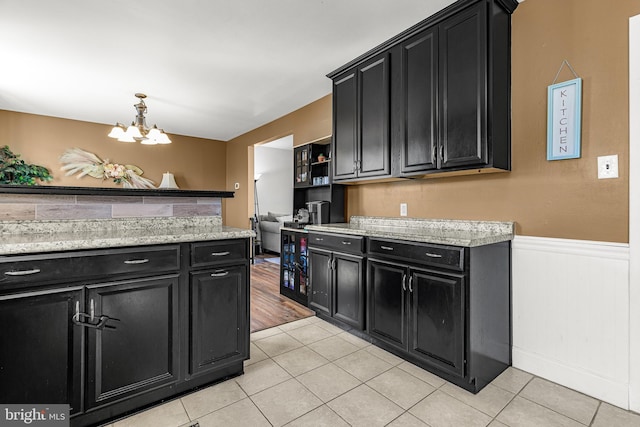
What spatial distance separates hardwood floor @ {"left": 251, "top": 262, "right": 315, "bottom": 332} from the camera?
3098 mm

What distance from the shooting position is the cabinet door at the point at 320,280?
9.71 ft

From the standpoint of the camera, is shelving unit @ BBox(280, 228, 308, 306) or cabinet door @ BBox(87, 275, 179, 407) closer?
cabinet door @ BBox(87, 275, 179, 407)

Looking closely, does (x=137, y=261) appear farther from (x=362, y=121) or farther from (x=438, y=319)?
(x=362, y=121)

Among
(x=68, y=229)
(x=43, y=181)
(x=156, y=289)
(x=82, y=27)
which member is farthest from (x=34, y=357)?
(x=43, y=181)

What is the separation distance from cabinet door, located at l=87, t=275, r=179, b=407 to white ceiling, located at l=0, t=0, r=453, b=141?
2010 millimetres

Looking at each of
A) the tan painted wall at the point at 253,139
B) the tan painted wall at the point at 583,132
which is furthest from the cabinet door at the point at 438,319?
the tan painted wall at the point at 253,139

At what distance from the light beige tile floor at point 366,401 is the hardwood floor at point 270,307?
2.44ft

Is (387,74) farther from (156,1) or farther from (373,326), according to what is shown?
(373,326)

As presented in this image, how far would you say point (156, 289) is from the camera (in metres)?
1.74

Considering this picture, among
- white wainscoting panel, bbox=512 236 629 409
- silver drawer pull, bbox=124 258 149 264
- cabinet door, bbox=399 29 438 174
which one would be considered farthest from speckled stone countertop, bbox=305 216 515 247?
silver drawer pull, bbox=124 258 149 264

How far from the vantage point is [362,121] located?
2.94 metres

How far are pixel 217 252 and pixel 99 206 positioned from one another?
32.5 inches

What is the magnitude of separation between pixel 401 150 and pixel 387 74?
68 cm

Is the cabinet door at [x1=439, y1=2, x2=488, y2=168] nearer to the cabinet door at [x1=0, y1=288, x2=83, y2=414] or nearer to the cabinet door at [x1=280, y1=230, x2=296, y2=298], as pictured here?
the cabinet door at [x1=280, y1=230, x2=296, y2=298]
